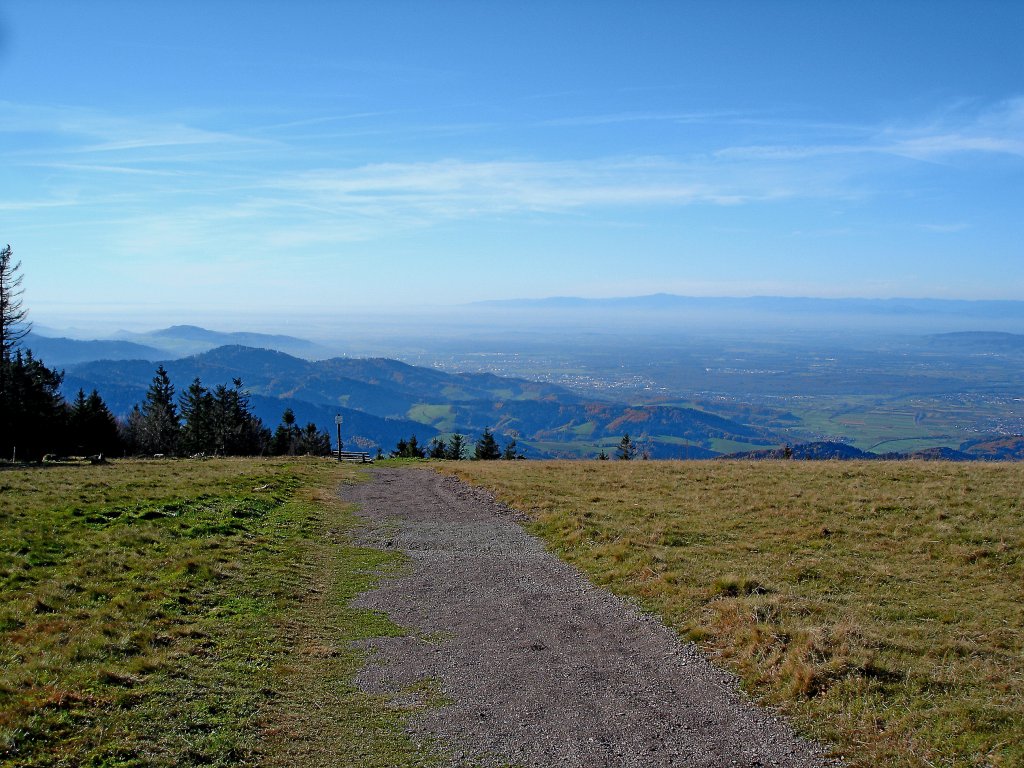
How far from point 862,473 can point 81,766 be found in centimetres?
2385

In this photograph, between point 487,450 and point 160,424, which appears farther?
point 487,450

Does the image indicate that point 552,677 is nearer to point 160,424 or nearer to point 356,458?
point 356,458

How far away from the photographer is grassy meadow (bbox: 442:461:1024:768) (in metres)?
6.74

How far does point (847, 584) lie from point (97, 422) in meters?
70.2

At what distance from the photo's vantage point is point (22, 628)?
8586mm

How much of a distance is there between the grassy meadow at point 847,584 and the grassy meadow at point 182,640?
14.8 ft

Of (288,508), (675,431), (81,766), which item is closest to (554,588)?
(81,766)

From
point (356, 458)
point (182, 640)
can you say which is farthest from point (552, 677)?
point (356, 458)

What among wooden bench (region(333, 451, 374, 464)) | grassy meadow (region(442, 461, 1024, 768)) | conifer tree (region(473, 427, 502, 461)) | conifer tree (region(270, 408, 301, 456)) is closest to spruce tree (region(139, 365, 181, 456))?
conifer tree (region(270, 408, 301, 456))

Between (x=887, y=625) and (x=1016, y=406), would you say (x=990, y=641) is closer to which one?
(x=887, y=625)

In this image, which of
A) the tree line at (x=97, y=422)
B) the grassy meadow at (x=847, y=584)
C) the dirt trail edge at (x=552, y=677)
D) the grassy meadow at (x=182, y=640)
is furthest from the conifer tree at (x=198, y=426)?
the dirt trail edge at (x=552, y=677)

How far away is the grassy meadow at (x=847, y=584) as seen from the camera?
6738 mm

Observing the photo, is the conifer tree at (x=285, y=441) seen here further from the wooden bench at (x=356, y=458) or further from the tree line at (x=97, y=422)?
the wooden bench at (x=356, y=458)

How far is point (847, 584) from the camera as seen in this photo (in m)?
11.5
